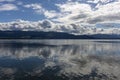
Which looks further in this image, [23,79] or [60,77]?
[60,77]

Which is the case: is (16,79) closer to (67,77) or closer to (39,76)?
(39,76)

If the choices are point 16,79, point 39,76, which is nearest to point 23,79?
point 16,79

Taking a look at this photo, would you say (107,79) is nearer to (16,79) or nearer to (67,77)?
(67,77)

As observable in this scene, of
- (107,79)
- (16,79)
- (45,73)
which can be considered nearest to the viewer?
(16,79)

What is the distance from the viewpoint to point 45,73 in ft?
169

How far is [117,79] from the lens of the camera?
157 ft

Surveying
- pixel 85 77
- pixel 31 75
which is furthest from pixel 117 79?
pixel 31 75

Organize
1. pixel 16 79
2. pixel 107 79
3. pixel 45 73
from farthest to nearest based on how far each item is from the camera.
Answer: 1. pixel 45 73
2. pixel 107 79
3. pixel 16 79

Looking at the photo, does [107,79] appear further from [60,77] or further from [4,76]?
[4,76]

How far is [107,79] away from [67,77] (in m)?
7.17

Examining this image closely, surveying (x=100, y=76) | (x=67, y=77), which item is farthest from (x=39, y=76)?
(x=100, y=76)

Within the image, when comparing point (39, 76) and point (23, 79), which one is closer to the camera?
point (23, 79)

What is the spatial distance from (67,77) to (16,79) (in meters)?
9.39

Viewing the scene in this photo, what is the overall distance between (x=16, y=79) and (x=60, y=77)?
8110 mm
